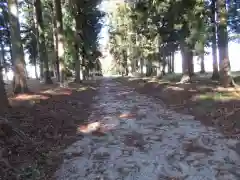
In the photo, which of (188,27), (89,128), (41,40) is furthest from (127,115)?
(41,40)

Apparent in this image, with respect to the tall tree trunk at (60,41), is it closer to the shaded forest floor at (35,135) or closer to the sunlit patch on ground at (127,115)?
the shaded forest floor at (35,135)

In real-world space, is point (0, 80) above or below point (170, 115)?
above

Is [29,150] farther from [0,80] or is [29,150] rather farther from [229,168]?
[229,168]

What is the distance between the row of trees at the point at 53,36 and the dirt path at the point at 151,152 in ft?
11.8

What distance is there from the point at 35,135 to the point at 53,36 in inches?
858

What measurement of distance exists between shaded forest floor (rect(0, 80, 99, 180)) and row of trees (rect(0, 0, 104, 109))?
1.17 m

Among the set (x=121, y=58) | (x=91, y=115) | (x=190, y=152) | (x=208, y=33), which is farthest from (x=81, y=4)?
(x=121, y=58)

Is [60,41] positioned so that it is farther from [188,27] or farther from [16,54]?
[188,27]

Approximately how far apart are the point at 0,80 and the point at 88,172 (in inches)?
191

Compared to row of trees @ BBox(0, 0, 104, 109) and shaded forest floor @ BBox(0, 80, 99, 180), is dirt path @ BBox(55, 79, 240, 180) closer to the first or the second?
shaded forest floor @ BBox(0, 80, 99, 180)

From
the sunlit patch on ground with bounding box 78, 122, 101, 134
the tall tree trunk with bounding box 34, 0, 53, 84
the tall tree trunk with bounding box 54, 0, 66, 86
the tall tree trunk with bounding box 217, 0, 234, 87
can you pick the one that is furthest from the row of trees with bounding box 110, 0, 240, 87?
the tall tree trunk with bounding box 34, 0, 53, 84

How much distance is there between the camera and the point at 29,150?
6.55 m

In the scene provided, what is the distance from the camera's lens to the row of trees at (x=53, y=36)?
13.4 meters

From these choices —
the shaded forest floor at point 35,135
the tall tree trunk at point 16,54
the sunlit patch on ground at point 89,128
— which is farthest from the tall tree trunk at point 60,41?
the sunlit patch on ground at point 89,128
